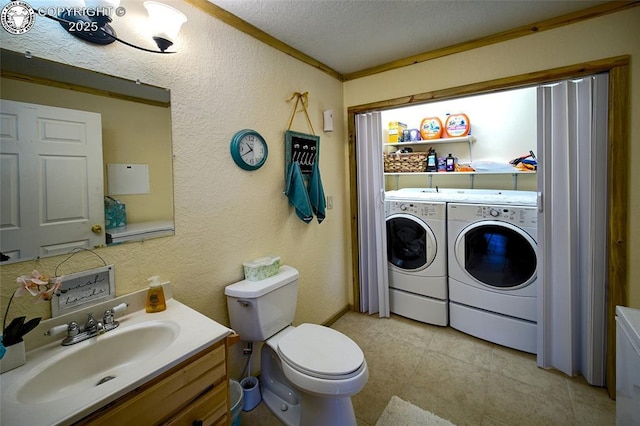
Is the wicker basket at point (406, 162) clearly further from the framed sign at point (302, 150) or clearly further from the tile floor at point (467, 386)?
the tile floor at point (467, 386)

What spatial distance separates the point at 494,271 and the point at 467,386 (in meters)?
0.85

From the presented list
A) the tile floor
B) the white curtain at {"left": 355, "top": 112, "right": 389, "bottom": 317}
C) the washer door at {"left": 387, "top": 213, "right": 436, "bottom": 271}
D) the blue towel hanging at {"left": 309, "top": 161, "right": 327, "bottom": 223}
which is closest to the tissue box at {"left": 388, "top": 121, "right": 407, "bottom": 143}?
the white curtain at {"left": 355, "top": 112, "right": 389, "bottom": 317}

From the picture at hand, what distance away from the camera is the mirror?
3.22 ft

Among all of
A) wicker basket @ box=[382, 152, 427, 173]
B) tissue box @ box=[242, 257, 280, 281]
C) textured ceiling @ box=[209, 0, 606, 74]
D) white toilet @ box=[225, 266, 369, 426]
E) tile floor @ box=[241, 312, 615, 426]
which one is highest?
textured ceiling @ box=[209, 0, 606, 74]

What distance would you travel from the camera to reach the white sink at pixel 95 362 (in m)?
0.86

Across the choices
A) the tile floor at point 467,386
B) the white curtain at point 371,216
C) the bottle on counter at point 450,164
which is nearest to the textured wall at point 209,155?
the white curtain at point 371,216

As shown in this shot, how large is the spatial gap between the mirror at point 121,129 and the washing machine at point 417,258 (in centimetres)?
190

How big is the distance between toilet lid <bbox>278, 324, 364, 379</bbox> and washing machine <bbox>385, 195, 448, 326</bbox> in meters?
1.25

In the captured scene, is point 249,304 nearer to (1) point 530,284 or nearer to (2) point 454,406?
(2) point 454,406

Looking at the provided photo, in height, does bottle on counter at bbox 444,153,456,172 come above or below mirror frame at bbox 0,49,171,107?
below

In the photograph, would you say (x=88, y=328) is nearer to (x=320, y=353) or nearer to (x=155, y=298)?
(x=155, y=298)

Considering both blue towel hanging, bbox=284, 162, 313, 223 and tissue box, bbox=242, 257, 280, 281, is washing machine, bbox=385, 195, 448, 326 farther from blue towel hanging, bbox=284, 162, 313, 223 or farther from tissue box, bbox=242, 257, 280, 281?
tissue box, bbox=242, 257, 280, 281

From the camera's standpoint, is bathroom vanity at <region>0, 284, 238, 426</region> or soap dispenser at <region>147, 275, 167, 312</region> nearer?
bathroom vanity at <region>0, 284, 238, 426</region>

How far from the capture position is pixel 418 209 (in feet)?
8.04
